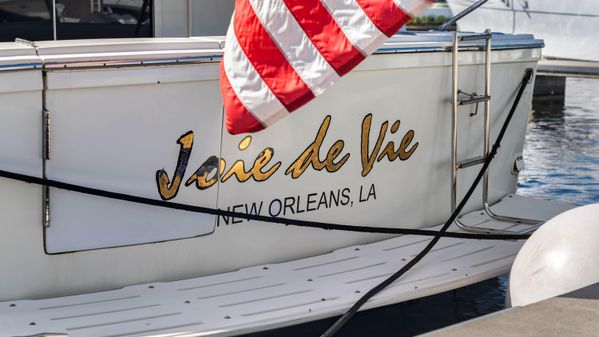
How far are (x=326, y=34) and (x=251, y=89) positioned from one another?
409 millimetres

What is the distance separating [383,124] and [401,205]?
0.56 m

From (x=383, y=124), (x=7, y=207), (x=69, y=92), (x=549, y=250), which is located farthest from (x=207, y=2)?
(x=549, y=250)

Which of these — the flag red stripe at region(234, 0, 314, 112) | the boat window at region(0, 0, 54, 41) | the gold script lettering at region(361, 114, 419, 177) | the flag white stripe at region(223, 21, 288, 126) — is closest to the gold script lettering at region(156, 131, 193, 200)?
the flag white stripe at region(223, 21, 288, 126)

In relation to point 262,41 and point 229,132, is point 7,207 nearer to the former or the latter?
point 229,132

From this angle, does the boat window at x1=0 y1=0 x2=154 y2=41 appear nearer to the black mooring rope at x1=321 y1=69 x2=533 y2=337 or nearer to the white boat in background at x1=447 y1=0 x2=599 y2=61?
the black mooring rope at x1=321 y1=69 x2=533 y2=337

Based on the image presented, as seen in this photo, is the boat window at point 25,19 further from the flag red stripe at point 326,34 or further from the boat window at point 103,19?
the flag red stripe at point 326,34

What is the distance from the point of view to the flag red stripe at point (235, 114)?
14.0 feet

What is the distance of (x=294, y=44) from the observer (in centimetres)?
421

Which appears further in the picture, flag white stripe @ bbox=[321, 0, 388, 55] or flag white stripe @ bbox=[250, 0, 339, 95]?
flag white stripe @ bbox=[250, 0, 339, 95]

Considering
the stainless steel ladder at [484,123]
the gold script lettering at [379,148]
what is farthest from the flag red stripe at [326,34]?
the stainless steel ladder at [484,123]

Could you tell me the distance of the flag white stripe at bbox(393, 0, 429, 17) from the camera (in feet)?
12.8

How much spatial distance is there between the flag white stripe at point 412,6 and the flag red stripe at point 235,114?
2.72ft

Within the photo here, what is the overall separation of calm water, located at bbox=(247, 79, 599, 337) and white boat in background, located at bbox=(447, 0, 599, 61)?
0.87m

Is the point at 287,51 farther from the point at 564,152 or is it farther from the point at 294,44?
the point at 564,152
